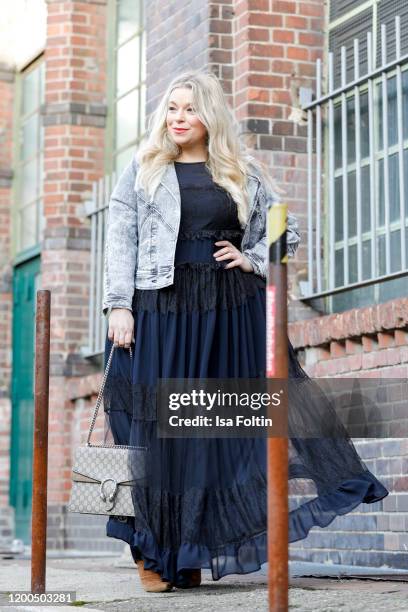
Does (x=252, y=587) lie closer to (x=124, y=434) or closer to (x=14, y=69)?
(x=124, y=434)

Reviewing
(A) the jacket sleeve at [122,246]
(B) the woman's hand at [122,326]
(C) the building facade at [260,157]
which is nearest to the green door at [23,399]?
(C) the building facade at [260,157]

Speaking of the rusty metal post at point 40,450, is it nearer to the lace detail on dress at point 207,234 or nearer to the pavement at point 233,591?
the pavement at point 233,591

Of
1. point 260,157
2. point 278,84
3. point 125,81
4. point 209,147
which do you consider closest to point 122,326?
point 209,147

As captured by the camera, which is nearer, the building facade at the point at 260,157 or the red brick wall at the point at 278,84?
the building facade at the point at 260,157

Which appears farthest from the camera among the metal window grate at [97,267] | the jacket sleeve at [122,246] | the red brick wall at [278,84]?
the metal window grate at [97,267]

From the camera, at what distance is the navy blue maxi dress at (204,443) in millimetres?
5395

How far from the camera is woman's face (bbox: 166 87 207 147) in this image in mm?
5688

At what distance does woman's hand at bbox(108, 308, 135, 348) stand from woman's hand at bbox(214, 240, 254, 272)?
0.42 meters

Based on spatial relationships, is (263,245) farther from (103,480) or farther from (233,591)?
(233,591)

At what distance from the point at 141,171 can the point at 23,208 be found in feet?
23.9

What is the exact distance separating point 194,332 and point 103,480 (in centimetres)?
68

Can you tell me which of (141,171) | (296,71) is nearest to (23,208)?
(296,71)

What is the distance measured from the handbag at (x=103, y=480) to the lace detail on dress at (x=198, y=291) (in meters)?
0.50

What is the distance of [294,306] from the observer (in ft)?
26.0
